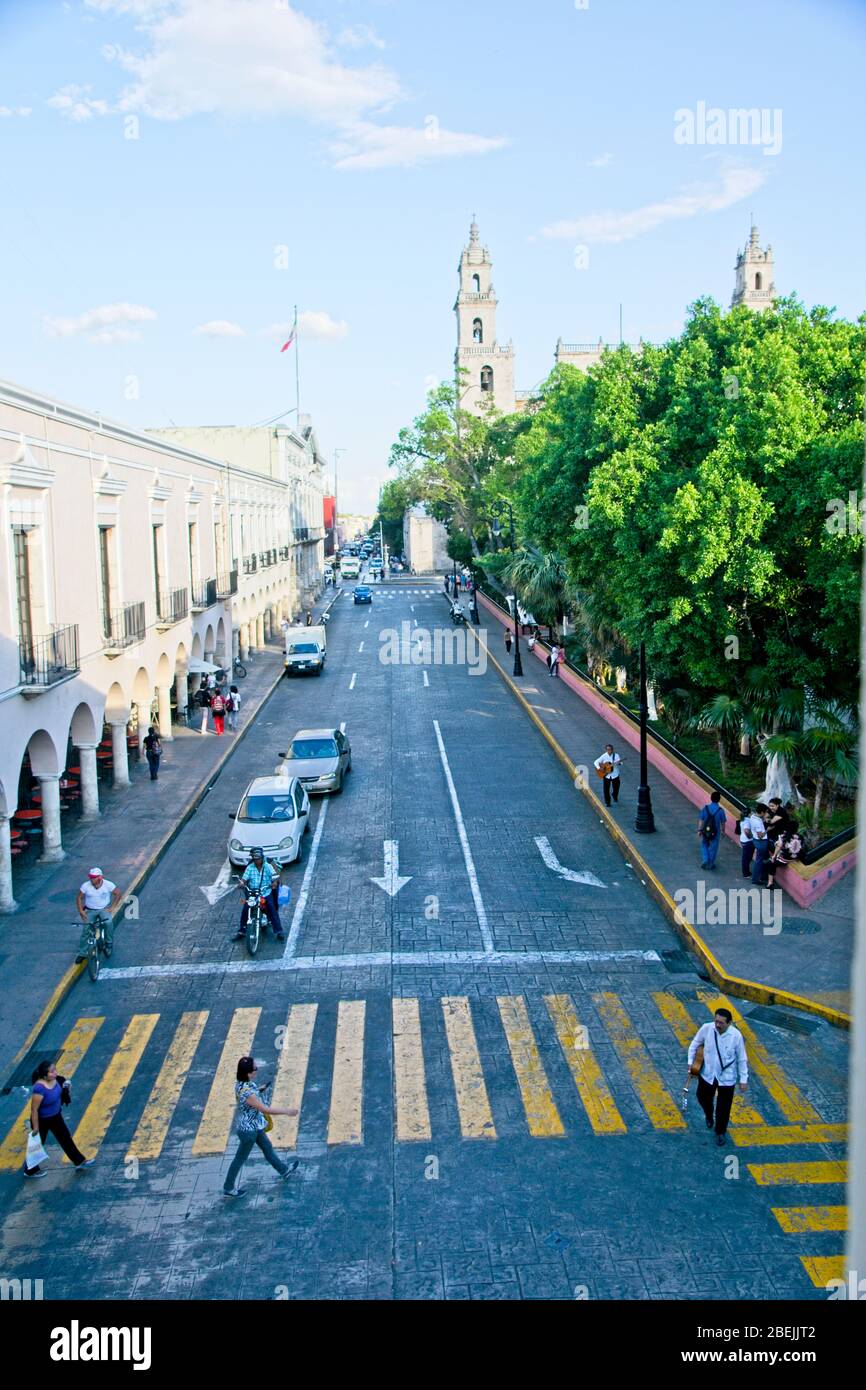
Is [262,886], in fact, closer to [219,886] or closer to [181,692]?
[219,886]

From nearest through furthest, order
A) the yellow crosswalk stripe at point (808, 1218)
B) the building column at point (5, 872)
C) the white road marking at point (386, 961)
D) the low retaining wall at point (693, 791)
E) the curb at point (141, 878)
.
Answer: the yellow crosswalk stripe at point (808, 1218), the curb at point (141, 878), the white road marking at point (386, 961), the building column at point (5, 872), the low retaining wall at point (693, 791)

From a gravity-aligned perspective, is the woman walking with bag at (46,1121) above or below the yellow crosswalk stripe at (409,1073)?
above

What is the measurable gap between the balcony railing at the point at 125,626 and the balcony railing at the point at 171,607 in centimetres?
317

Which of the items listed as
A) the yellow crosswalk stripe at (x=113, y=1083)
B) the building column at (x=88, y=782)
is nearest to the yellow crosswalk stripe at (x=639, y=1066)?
the yellow crosswalk stripe at (x=113, y=1083)

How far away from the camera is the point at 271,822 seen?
66.9 ft

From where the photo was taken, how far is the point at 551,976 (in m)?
15.0

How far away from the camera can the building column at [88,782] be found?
2333 cm

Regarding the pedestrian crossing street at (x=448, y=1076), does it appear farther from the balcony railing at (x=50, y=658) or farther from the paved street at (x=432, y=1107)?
the balcony railing at (x=50, y=658)

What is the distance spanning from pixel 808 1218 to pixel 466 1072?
4.07 meters

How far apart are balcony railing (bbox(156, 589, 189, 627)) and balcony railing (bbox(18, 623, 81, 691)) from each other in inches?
356

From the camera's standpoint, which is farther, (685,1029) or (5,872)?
(5,872)

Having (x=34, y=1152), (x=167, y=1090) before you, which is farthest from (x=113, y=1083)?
(x=34, y=1152)

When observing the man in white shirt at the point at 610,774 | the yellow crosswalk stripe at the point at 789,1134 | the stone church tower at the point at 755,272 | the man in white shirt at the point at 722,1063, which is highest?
the stone church tower at the point at 755,272
